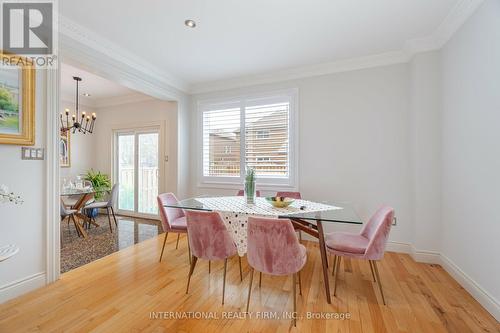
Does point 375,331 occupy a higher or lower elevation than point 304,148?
lower

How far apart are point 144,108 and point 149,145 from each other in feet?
2.67

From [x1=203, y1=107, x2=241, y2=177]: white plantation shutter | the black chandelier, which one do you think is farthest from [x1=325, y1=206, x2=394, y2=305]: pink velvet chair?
the black chandelier

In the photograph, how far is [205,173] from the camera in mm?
4387

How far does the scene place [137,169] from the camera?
5.09 meters

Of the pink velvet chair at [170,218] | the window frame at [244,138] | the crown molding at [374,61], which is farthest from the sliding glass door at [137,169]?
the pink velvet chair at [170,218]

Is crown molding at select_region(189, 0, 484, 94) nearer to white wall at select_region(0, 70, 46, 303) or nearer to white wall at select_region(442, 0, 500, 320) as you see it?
white wall at select_region(442, 0, 500, 320)

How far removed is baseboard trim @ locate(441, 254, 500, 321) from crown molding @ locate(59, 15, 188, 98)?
15.0 feet

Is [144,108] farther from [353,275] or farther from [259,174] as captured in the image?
[353,275]

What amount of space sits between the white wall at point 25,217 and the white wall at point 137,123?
212 cm

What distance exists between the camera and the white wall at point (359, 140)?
3.09 m

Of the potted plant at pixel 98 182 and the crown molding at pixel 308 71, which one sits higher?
the crown molding at pixel 308 71

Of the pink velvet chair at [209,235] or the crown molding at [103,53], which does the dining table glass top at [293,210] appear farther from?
the crown molding at [103,53]

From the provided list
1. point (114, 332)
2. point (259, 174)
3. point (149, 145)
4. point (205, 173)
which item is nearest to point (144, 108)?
point (149, 145)

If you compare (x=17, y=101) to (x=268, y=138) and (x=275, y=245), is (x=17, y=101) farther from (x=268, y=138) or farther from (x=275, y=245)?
(x=268, y=138)
